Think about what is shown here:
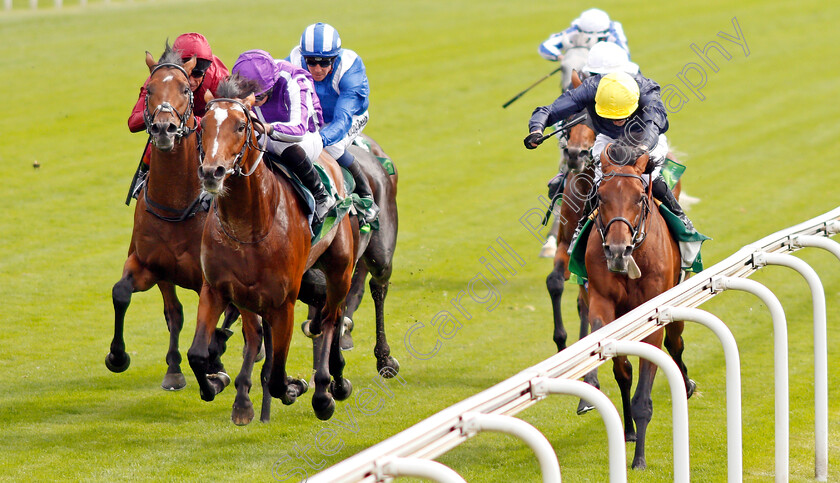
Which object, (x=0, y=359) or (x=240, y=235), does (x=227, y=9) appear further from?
(x=240, y=235)

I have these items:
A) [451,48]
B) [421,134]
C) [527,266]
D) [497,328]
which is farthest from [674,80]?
[497,328]

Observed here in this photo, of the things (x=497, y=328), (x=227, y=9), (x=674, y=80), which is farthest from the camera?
(x=227, y=9)

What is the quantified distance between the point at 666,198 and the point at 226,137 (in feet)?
9.03

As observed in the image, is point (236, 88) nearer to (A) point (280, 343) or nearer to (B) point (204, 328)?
(B) point (204, 328)

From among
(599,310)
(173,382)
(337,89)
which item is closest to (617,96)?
(599,310)

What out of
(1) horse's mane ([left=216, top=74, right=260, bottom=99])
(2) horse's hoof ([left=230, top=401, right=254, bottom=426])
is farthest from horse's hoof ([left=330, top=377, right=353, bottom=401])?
(1) horse's mane ([left=216, top=74, right=260, bottom=99])

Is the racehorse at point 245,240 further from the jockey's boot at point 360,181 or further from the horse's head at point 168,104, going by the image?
the jockey's boot at point 360,181

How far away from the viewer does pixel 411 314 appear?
9.07 metres

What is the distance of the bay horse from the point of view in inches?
217

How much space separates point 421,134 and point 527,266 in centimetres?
567

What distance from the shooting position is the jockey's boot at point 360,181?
7.00m

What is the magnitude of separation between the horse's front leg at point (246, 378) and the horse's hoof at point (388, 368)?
138 cm

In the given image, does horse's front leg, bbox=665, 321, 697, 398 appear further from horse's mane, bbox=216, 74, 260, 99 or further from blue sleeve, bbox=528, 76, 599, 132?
horse's mane, bbox=216, 74, 260, 99

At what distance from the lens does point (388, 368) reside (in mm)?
7492
